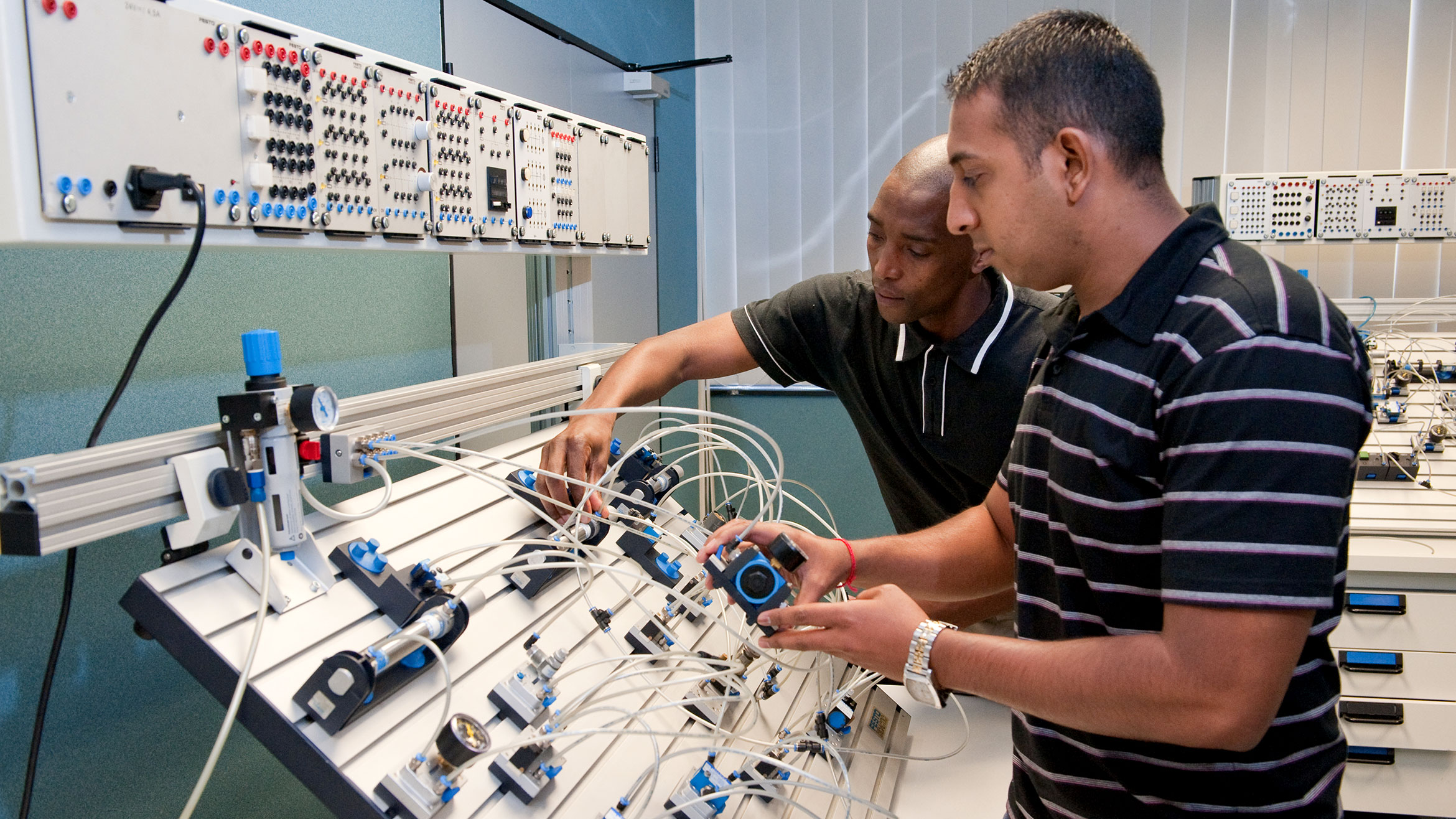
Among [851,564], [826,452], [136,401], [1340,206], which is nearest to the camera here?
[851,564]

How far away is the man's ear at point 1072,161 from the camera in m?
0.88

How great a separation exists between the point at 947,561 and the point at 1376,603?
4.98 ft

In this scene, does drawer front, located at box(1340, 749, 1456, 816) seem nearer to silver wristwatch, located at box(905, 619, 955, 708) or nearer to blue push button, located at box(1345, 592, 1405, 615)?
blue push button, located at box(1345, 592, 1405, 615)

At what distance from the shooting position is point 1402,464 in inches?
97.9

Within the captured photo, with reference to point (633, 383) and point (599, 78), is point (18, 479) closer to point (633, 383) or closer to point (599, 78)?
point (633, 383)

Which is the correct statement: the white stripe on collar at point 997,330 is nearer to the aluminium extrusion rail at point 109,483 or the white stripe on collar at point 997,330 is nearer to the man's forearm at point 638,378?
the man's forearm at point 638,378

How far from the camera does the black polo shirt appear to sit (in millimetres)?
1622

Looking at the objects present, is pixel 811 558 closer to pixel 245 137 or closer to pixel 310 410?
pixel 310 410

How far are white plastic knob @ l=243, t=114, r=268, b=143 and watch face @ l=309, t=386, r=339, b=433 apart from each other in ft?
1.31

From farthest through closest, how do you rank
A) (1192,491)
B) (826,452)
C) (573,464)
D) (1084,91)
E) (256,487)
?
(826,452), (573,464), (256,487), (1084,91), (1192,491)

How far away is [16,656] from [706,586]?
1078mm

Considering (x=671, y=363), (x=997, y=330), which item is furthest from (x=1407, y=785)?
(x=671, y=363)

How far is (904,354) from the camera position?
171cm

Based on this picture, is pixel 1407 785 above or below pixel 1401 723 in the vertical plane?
below
